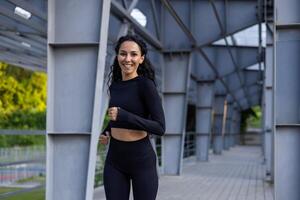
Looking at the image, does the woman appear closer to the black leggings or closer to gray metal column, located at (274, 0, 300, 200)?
the black leggings

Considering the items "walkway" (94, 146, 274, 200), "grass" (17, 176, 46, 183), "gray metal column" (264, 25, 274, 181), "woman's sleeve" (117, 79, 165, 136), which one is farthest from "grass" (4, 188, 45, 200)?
"gray metal column" (264, 25, 274, 181)

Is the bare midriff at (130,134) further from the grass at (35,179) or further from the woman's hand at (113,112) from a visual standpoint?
the grass at (35,179)

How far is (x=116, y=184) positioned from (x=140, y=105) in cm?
50

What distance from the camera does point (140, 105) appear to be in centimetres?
312

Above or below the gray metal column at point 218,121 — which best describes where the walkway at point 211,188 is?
below

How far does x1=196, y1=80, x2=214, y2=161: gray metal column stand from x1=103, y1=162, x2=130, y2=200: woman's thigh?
81.9 ft

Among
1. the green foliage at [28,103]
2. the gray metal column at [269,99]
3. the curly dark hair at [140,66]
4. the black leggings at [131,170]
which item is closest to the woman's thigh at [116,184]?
the black leggings at [131,170]

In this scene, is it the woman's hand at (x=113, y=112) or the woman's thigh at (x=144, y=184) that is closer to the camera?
the woman's hand at (x=113, y=112)

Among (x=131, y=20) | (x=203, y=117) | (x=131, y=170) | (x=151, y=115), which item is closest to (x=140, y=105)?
(x=151, y=115)

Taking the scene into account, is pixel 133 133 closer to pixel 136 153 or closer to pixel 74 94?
pixel 136 153

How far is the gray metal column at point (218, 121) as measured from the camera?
119ft

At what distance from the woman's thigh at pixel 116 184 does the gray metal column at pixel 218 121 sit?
33.0 m

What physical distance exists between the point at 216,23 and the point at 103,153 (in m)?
6.28

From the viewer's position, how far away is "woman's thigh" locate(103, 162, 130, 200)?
312 centimetres
